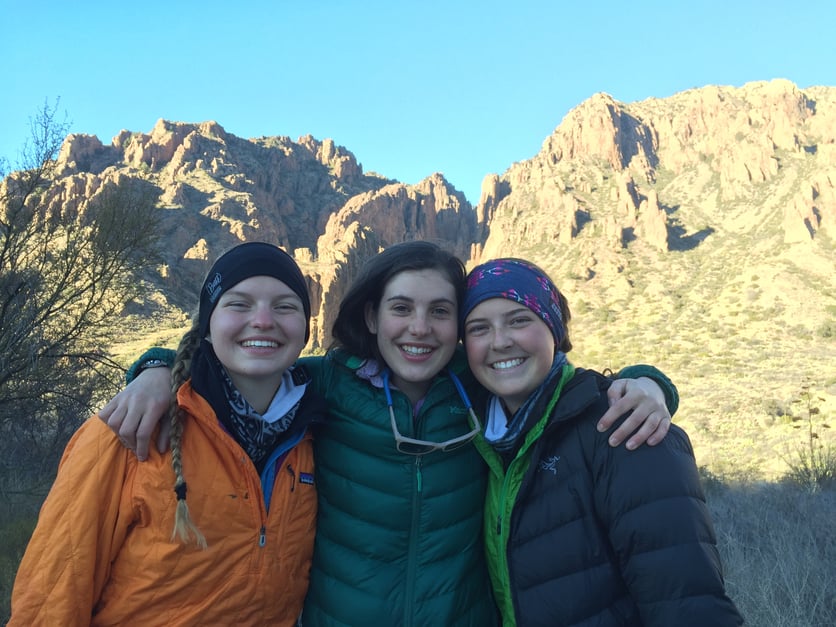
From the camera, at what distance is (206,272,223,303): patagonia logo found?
195cm

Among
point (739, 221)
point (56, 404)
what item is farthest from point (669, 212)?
point (56, 404)

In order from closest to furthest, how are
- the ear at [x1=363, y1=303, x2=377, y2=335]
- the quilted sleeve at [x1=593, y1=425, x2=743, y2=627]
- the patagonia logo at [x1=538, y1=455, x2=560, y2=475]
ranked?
the quilted sleeve at [x1=593, y1=425, x2=743, y2=627] < the patagonia logo at [x1=538, y1=455, x2=560, y2=475] < the ear at [x1=363, y1=303, x2=377, y2=335]

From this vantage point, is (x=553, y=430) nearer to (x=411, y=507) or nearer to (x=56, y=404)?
(x=411, y=507)

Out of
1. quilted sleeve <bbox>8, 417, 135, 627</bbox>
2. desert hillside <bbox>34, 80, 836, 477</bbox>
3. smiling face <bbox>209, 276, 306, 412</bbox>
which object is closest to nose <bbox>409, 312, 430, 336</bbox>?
smiling face <bbox>209, 276, 306, 412</bbox>

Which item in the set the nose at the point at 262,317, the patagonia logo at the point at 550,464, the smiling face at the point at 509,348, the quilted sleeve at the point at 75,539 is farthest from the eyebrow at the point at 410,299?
the quilted sleeve at the point at 75,539

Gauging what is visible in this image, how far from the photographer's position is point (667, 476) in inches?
59.8

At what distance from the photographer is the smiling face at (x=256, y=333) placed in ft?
6.16

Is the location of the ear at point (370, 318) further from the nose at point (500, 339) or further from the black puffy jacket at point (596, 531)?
the black puffy jacket at point (596, 531)

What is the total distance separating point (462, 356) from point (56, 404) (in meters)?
8.15

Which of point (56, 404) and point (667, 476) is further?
point (56, 404)

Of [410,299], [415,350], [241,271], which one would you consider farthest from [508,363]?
[241,271]

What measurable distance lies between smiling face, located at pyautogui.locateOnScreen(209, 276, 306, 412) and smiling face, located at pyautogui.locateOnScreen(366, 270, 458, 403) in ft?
1.37

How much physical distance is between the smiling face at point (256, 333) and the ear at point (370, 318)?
43cm

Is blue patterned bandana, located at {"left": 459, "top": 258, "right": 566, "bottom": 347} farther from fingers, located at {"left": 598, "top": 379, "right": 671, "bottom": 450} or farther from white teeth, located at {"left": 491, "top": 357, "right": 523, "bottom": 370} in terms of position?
fingers, located at {"left": 598, "top": 379, "right": 671, "bottom": 450}
